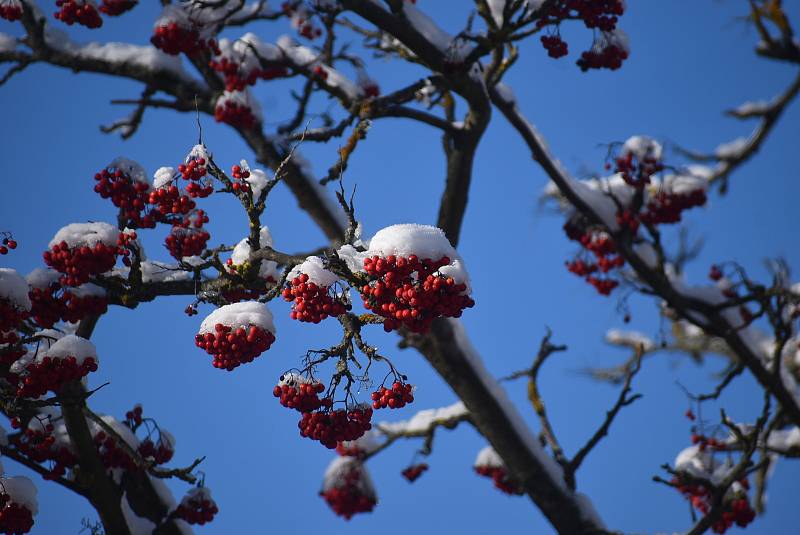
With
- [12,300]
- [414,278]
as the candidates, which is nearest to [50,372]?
[12,300]

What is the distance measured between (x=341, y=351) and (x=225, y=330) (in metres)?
0.54

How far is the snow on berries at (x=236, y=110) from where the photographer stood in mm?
6484

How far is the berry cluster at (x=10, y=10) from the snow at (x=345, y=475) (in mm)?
5941

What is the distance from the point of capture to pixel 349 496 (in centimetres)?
853

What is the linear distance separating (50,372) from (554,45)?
4170 millimetres

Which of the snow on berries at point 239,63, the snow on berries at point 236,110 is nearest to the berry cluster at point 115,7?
the snow on berries at point 239,63

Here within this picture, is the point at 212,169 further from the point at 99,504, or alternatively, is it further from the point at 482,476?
the point at 482,476

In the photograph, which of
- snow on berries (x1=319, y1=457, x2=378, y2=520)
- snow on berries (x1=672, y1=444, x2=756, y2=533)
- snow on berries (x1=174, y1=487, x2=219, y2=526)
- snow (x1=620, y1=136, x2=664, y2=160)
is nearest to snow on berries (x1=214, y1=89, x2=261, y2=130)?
snow on berries (x1=174, y1=487, x2=219, y2=526)

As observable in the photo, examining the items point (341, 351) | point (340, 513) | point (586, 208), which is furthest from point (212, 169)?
point (340, 513)

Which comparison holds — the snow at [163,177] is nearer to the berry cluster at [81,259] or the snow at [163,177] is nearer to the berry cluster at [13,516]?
the berry cluster at [81,259]

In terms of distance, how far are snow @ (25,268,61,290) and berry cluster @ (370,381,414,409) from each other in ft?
7.27

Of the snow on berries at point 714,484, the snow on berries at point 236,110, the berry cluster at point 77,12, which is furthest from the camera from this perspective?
the snow on berries at point 236,110

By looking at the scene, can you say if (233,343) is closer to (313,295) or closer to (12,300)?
(313,295)

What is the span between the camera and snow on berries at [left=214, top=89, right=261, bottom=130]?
648 centimetres
